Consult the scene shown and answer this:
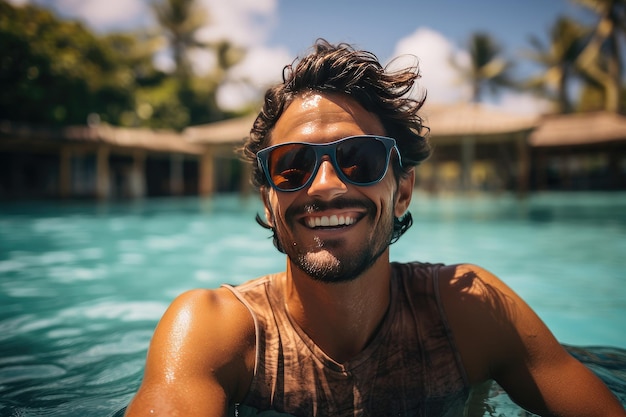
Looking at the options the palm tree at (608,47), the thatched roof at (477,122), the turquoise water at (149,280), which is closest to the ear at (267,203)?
the turquoise water at (149,280)

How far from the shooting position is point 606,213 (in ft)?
41.6

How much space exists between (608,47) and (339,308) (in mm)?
30182

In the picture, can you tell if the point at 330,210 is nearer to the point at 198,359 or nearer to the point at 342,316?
the point at 342,316

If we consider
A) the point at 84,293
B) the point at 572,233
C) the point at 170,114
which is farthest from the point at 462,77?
the point at 84,293

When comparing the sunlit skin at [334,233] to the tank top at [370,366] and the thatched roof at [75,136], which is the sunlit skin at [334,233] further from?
the thatched roof at [75,136]

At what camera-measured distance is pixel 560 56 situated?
1056 inches

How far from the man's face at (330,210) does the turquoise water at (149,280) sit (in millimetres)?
921

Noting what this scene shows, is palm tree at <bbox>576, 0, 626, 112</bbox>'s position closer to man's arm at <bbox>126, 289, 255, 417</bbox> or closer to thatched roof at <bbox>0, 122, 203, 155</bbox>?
thatched roof at <bbox>0, 122, 203, 155</bbox>

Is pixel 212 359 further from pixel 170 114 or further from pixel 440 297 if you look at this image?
pixel 170 114

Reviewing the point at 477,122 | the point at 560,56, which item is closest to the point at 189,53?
the point at 477,122

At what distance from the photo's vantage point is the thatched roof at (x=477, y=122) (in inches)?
495

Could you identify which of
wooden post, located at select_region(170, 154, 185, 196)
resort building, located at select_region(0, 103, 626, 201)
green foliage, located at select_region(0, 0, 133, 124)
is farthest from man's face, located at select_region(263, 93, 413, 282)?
wooden post, located at select_region(170, 154, 185, 196)

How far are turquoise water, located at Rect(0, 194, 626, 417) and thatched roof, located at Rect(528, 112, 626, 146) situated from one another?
8.49 metres

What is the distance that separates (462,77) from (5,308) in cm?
3392
